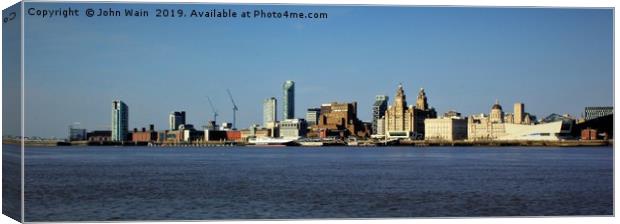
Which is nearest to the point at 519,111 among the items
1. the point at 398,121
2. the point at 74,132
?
the point at 74,132

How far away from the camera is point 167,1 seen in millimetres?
9648

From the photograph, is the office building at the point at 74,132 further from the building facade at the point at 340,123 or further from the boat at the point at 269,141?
the boat at the point at 269,141

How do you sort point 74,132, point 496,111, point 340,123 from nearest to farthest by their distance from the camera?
point 74,132, point 496,111, point 340,123

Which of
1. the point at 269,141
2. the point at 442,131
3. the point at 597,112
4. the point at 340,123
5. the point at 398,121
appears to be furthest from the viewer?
the point at 269,141

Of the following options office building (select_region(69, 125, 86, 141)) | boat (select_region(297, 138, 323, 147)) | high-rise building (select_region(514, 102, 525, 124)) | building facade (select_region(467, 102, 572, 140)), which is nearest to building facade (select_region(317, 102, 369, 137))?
building facade (select_region(467, 102, 572, 140))

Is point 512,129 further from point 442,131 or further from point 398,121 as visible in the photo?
point 442,131

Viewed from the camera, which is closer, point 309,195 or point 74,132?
point 309,195

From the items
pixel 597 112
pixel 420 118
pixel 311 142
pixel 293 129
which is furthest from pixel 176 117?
pixel 311 142

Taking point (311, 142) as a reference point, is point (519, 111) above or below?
above

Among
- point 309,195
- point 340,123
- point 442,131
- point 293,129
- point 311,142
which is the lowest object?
point 309,195

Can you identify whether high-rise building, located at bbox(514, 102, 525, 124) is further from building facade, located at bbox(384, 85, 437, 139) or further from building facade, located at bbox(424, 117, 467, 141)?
building facade, located at bbox(424, 117, 467, 141)

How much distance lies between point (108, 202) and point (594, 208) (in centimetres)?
657

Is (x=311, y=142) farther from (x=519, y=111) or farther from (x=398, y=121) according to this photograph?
(x=519, y=111)

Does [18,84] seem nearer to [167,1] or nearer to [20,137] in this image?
[20,137]
